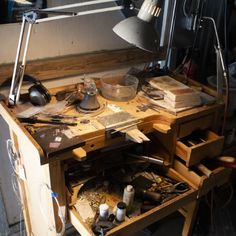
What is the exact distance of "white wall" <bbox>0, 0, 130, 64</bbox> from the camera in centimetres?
123

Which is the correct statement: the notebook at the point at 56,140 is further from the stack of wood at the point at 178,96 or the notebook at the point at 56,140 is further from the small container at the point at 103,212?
the stack of wood at the point at 178,96

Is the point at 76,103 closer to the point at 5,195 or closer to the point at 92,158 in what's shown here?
the point at 92,158

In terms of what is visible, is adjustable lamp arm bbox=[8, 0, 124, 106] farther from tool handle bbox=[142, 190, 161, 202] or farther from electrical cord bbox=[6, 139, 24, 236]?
tool handle bbox=[142, 190, 161, 202]

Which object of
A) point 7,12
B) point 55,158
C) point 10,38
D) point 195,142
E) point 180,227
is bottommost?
point 180,227

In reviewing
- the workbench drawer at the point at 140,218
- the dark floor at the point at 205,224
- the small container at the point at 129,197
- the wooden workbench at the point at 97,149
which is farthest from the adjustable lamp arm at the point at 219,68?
the dark floor at the point at 205,224

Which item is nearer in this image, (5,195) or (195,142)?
(195,142)

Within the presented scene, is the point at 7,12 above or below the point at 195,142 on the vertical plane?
above

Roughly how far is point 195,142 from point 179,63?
60cm

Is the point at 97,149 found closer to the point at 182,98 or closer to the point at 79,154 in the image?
the point at 79,154

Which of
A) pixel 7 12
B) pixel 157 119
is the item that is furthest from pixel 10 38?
pixel 157 119

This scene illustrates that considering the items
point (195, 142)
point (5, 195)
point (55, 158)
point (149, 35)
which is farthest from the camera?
point (5, 195)

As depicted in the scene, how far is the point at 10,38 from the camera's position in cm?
122

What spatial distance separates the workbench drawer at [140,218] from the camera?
40.2 inches

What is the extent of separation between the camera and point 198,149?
1.22 metres
